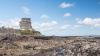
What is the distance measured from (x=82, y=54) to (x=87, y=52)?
2.43ft

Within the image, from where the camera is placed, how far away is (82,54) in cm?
2650

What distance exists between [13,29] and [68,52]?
128 metres

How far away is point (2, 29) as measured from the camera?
Result: 151750 millimetres

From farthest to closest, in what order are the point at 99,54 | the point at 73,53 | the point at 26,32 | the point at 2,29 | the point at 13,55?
the point at 2,29 → the point at 26,32 → the point at 13,55 → the point at 73,53 → the point at 99,54

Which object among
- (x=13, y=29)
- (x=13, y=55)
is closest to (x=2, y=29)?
(x=13, y=29)

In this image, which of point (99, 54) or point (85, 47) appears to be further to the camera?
point (85, 47)

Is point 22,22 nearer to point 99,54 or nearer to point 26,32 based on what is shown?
point 26,32

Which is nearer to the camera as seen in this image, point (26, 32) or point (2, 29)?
point (26, 32)

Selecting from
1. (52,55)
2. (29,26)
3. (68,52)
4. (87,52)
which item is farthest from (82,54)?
(29,26)

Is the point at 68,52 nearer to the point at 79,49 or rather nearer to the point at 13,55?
the point at 79,49

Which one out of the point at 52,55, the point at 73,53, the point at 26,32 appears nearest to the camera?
the point at 73,53

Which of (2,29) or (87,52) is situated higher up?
(2,29)

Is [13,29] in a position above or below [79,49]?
above

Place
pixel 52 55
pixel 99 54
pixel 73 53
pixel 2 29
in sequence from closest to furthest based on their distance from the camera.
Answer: pixel 99 54 → pixel 73 53 → pixel 52 55 → pixel 2 29
